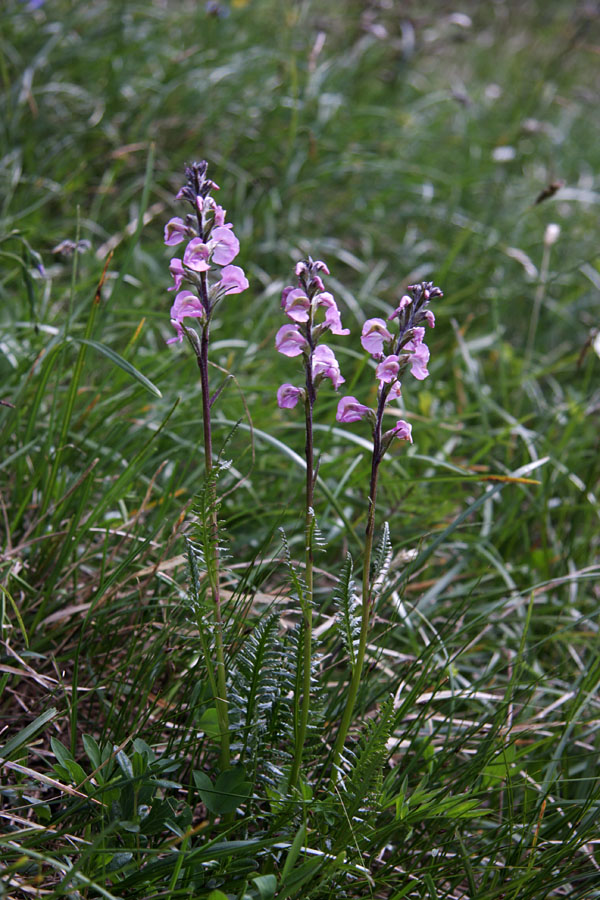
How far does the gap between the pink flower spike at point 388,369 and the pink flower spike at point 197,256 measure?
1.24 feet

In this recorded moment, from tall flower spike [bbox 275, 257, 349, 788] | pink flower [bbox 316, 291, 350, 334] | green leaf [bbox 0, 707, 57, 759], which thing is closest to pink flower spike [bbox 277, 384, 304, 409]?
tall flower spike [bbox 275, 257, 349, 788]

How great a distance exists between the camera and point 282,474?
8.97 feet

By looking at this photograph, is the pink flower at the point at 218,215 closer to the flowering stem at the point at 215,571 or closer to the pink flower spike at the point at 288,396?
the flowering stem at the point at 215,571

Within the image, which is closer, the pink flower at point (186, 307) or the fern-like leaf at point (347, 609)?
the pink flower at point (186, 307)

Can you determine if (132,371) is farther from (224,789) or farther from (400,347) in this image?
(224,789)

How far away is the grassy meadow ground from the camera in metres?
1.61

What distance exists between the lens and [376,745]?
153 cm

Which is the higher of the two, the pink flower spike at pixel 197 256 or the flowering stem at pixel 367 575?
the pink flower spike at pixel 197 256

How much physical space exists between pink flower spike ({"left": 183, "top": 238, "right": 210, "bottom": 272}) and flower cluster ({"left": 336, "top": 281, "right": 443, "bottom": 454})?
13.2 inches

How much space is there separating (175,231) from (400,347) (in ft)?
1.66

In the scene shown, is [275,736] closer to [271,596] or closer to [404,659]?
[271,596]

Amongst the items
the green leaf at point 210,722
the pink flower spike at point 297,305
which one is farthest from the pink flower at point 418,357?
the green leaf at point 210,722

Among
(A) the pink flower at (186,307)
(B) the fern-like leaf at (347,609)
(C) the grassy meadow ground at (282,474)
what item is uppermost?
(A) the pink flower at (186,307)

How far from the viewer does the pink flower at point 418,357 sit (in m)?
1.49
